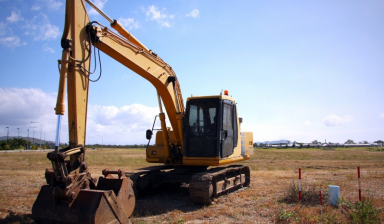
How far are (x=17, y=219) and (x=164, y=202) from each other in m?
3.90

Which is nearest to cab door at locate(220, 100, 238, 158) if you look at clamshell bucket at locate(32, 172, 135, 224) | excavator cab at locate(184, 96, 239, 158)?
excavator cab at locate(184, 96, 239, 158)

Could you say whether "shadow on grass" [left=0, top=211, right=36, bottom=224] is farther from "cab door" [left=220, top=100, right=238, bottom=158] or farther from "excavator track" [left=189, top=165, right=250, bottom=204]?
"cab door" [left=220, top=100, right=238, bottom=158]

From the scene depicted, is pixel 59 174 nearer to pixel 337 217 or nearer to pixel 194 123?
pixel 194 123

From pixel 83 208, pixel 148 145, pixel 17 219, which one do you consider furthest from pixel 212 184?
pixel 17 219

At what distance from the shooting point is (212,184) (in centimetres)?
922

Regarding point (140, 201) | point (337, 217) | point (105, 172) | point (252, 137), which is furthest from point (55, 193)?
point (252, 137)

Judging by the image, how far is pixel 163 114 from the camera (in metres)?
10.3

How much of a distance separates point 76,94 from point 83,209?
2346 millimetres

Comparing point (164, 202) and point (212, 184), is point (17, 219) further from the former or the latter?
point (212, 184)

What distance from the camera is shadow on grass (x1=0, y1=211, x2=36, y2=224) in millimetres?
6781

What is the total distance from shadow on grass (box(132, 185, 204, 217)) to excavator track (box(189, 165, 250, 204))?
1.19 ft

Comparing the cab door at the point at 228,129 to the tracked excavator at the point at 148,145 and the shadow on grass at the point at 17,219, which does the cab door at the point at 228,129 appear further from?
the shadow on grass at the point at 17,219

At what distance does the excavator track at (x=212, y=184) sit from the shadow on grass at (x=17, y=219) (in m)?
4.07

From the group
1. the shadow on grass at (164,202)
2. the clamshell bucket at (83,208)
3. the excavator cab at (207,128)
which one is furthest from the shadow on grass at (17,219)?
the excavator cab at (207,128)
